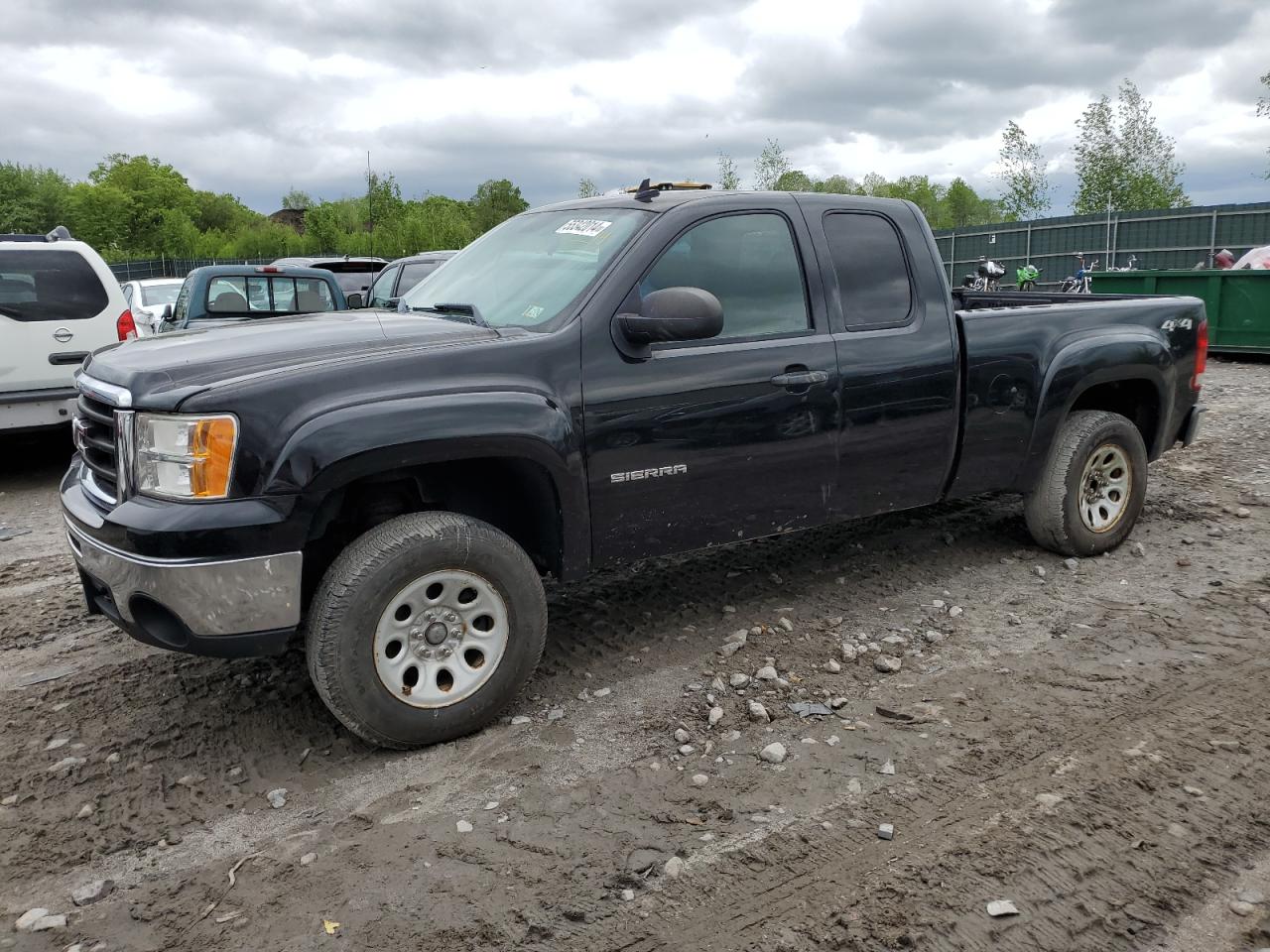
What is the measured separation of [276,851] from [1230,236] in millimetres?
25198

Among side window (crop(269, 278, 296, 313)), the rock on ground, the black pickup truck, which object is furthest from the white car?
the rock on ground

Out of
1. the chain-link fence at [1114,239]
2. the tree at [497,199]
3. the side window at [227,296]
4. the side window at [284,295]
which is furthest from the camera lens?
the tree at [497,199]

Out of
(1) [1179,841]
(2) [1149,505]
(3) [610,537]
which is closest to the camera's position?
(1) [1179,841]

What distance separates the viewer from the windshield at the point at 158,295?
15644 millimetres

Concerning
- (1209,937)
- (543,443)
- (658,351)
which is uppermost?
(658,351)

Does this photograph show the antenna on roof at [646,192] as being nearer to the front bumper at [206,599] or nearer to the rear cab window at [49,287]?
the front bumper at [206,599]

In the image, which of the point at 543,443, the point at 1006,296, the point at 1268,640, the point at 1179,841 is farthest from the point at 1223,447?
the point at 543,443

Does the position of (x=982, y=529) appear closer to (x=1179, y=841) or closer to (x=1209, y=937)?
(x=1179, y=841)

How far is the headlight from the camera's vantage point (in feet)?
10.6

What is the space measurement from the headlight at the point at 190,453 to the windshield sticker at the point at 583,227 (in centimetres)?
177

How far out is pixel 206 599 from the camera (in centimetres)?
327

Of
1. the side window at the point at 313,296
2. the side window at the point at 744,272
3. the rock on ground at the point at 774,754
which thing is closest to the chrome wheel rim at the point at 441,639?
the rock on ground at the point at 774,754

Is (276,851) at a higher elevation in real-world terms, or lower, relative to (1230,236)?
lower

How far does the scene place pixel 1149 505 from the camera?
6770mm
